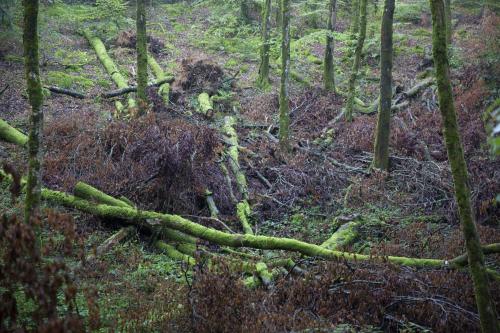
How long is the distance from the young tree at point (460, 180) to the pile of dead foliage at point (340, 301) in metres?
0.82

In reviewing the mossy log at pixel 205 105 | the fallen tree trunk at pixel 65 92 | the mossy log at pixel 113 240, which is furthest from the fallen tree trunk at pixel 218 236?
the fallen tree trunk at pixel 65 92

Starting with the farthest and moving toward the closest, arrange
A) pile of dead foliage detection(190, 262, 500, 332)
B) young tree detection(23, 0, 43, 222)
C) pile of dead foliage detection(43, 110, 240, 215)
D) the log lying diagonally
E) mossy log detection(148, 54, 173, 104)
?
mossy log detection(148, 54, 173, 104), pile of dead foliage detection(43, 110, 240, 215), the log lying diagonally, young tree detection(23, 0, 43, 222), pile of dead foliage detection(190, 262, 500, 332)

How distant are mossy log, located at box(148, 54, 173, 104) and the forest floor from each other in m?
0.49

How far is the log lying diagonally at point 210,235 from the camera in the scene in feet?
23.3

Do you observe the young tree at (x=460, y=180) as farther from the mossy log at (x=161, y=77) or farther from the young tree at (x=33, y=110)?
the mossy log at (x=161, y=77)

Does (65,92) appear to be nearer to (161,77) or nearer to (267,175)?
(161,77)

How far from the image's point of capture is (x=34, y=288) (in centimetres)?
352

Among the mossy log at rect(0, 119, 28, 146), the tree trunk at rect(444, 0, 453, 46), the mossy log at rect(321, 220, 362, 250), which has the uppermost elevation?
the tree trunk at rect(444, 0, 453, 46)

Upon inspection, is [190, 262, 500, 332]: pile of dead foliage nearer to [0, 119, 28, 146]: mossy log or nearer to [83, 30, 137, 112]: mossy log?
[0, 119, 28, 146]: mossy log

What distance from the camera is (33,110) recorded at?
248 inches

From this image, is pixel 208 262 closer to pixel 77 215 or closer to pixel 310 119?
pixel 77 215

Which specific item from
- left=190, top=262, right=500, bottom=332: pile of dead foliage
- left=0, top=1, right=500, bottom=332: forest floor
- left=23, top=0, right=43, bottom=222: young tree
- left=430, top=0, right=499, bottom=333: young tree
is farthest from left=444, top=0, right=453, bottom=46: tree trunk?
left=23, top=0, right=43, bottom=222: young tree

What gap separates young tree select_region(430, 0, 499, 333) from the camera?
4891 millimetres

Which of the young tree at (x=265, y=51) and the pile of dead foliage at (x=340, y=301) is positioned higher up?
the young tree at (x=265, y=51)
